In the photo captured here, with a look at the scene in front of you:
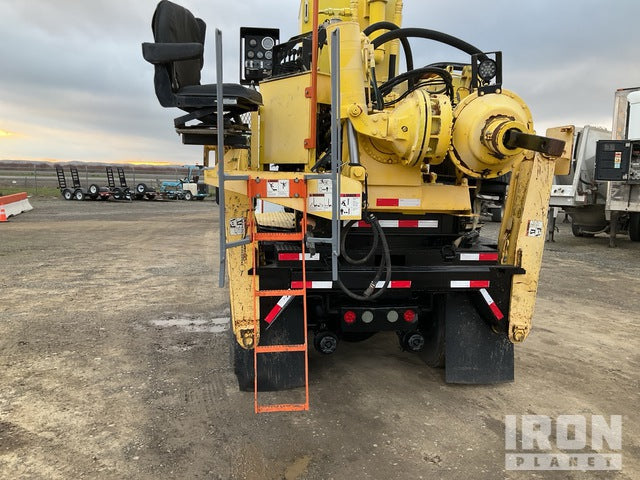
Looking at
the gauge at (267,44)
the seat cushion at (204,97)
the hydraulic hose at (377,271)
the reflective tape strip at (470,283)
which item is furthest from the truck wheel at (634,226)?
the seat cushion at (204,97)

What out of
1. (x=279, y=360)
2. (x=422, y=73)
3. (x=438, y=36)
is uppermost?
(x=438, y=36)

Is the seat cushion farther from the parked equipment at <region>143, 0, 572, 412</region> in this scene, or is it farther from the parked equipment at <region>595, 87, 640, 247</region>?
the parked equipment at <region>595, 87, 640, 247</region>

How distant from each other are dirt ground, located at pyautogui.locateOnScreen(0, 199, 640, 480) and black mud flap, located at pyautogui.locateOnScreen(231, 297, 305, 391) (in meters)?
0.16

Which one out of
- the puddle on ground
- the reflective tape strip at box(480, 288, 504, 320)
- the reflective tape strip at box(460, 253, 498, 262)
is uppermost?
the reflective tape strip at box(460, 253, 498, 262)

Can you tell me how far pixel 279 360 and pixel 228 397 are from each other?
48 cm

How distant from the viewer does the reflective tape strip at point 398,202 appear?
11.9ft

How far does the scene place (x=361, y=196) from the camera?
10.7 ft

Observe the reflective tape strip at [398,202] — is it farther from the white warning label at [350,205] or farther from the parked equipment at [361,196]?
the white warning label at [350,205]

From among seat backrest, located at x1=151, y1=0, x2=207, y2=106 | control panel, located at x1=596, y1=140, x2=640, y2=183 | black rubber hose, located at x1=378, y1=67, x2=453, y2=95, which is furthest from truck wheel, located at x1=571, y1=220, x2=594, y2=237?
seat backrest, located at x1=151, y1=0, x2=207, y2=106

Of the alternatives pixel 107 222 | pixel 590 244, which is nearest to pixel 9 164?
pixel 107 222

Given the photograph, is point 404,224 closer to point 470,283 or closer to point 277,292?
point 470,283

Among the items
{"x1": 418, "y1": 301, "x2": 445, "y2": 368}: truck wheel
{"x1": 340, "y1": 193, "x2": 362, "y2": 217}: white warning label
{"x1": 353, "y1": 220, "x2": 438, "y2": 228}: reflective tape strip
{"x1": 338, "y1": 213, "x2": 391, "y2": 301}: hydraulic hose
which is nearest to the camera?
{"x1": 340, "y1": 193, "x2": 362, "y2": 217}: white warning label

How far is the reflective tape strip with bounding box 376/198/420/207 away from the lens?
3.64 m

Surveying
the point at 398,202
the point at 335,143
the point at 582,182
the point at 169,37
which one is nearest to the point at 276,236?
the point at 335,143
